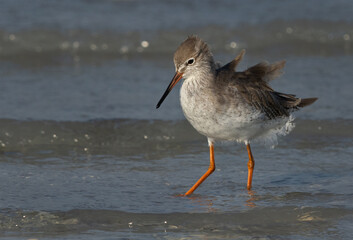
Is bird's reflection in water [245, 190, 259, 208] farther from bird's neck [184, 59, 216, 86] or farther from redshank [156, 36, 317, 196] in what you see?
bird's neck [184, 59, 216, 86]

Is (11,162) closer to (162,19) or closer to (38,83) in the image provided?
(38,83)

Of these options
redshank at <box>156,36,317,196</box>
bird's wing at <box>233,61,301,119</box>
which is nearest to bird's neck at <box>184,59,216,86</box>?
redshank at <box>156,36,317,196</box>

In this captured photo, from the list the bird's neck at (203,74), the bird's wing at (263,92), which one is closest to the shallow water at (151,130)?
the bird's wing at (263,92)

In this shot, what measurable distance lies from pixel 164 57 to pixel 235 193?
6472mm

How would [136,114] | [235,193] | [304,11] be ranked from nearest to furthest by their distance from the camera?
[235,193] → [136,114] → [304,11]

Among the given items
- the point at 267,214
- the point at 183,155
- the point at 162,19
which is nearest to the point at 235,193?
the point at 267,214

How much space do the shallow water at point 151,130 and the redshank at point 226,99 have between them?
619 millimetres

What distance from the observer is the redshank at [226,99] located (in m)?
6.73

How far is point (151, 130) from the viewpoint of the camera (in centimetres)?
918

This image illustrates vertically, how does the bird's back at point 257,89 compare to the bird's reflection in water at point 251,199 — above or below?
above

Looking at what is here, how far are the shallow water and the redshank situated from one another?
619 millimetres

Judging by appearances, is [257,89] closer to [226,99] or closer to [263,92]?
[263,92]

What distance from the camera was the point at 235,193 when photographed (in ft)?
23.1

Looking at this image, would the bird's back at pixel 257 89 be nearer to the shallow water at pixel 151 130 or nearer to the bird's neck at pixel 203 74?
the bird's neck at pixel 203 74
